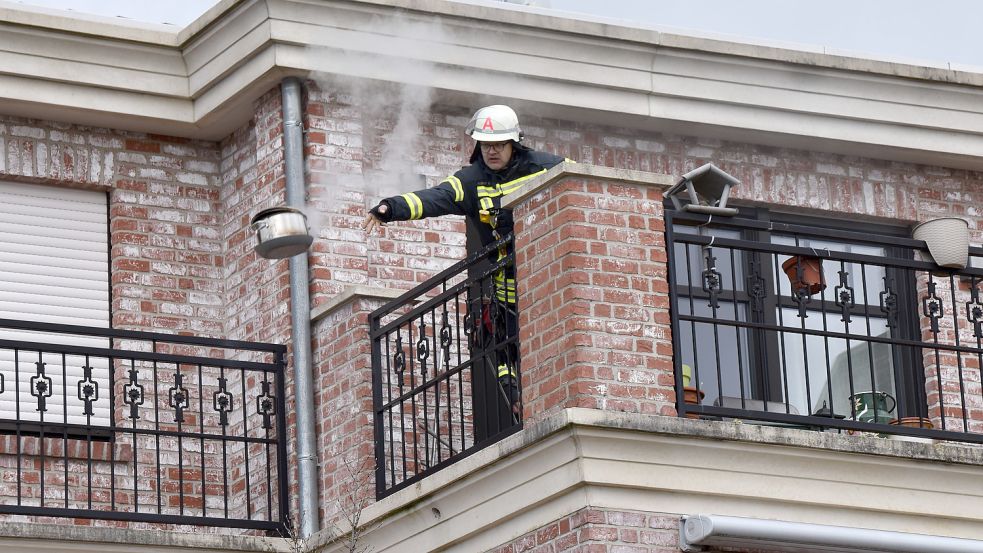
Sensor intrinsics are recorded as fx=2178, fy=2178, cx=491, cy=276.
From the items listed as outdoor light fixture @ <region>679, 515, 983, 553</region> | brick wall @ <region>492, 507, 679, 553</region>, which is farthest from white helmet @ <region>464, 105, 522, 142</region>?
outdoor light fixture @ <region>679, 515, 983, 553</region>

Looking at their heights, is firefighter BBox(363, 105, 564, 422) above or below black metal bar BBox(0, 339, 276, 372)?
above

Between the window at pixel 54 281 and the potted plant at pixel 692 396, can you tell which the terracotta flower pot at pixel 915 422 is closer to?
the potted plant at pixel 692 396

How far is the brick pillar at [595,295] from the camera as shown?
1018 centimetres

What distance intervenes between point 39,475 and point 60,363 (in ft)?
2.59

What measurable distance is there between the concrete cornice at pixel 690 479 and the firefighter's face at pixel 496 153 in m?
1.87

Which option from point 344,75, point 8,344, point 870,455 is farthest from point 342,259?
point 870,455

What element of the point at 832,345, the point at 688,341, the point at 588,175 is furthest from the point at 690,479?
the point at 832,345

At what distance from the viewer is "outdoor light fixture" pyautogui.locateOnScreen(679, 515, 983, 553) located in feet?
32.9

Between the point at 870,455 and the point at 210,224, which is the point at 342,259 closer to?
the point at 210,224

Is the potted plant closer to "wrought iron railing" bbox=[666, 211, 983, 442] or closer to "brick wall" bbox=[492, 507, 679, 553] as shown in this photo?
"brick wall" bbox=[492, 507, 679, 553]

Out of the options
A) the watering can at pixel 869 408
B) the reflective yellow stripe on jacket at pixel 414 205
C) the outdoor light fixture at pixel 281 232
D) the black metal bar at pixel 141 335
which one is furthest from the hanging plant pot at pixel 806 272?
the black metal bar at pixel 141 335

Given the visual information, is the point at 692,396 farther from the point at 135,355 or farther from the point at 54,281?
the point at 54,281

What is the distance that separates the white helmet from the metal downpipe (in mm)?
Answer: 1517

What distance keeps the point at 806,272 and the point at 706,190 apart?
2.27 feet
